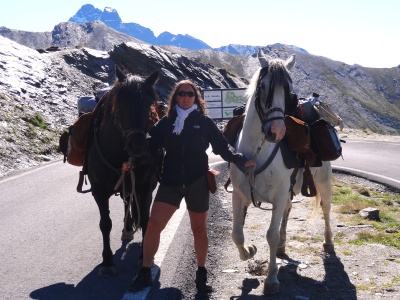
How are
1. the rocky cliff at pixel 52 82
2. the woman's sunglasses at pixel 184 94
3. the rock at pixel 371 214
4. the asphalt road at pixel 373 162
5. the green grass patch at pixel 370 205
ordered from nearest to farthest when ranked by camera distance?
the woman's sunglasses at pixel 184 94 → the green grass patch at pixel 370 205 → the rock at pixel 371 214 → the asphalt road at pixel 373 162 → the rocky cliff at pixel 52 82

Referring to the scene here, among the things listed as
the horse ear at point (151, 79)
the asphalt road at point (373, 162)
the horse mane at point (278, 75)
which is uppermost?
the horse mane at point (278, 75)

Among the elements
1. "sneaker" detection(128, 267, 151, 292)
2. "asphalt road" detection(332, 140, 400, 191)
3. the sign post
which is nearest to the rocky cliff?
"sneaker" detection(128, 267, 151, 292)

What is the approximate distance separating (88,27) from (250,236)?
199m

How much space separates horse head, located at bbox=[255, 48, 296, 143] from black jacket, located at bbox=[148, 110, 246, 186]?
0.55 meters

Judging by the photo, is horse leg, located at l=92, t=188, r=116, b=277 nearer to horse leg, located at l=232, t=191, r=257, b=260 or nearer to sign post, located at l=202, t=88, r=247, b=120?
horse leg, located at l=232, t=191, r=257, b=260

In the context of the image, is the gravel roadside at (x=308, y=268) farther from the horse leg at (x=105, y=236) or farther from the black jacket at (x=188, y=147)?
the black jacket at (x=188, y=147)

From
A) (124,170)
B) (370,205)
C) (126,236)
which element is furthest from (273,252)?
(370,205)

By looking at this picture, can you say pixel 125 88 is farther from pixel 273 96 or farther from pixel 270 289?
pixel 270 289

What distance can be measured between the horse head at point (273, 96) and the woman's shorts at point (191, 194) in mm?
913

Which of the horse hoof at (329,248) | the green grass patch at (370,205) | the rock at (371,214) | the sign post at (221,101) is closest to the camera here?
the horse hoof at (329,248)

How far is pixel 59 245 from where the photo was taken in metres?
7.02

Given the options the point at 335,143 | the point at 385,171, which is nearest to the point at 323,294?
the point at 335,143

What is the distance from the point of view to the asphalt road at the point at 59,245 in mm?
5457

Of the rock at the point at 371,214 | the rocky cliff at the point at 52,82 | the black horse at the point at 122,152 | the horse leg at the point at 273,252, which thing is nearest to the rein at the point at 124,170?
the black horse at the point at 122,152
